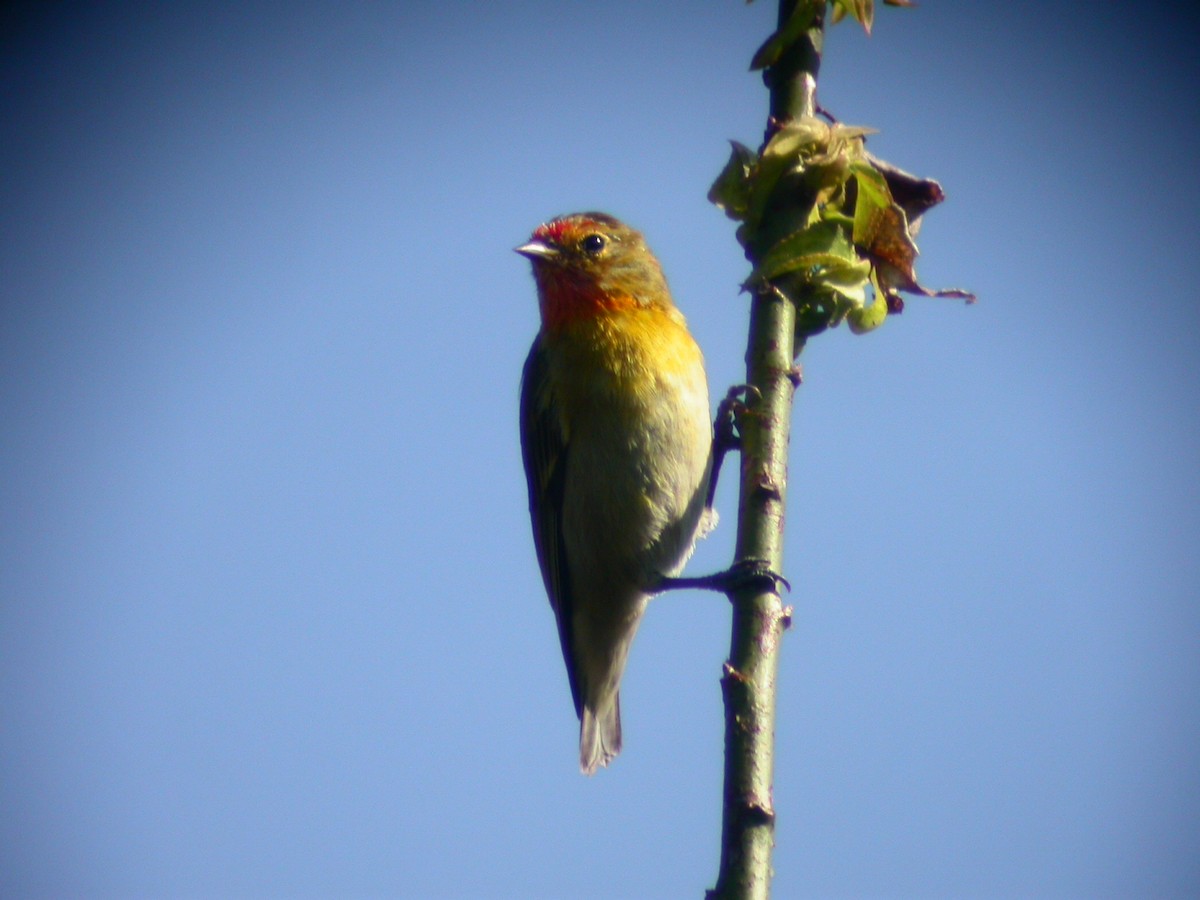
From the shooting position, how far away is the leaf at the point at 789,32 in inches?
110

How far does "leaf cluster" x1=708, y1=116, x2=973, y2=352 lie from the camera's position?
271cm

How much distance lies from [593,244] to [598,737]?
2.65 metres

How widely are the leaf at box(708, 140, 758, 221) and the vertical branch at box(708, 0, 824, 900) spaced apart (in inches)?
3.3

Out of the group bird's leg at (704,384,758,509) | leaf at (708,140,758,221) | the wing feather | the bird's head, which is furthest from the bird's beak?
leaf at (708,140,758,221)

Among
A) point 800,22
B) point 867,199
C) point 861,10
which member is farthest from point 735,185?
point 861,10

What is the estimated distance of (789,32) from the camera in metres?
2.81

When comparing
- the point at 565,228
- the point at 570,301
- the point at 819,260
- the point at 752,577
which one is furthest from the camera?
the point at 565,228

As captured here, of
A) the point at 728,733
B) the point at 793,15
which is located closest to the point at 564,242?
the point at 793,15

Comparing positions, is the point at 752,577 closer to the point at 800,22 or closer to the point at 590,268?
the point at 800,22

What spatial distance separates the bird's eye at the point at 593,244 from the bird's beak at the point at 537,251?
0.16 meters

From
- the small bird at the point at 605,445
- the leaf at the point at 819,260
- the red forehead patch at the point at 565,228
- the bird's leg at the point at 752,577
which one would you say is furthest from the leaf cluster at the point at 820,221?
the red forehead patch at the point at 565,228

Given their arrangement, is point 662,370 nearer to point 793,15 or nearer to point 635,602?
point 635,602

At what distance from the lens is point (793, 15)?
2.82 m

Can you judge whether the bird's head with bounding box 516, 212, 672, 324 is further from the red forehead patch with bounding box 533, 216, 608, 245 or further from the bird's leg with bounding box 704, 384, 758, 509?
the bird's leg with bounding box 704, 384, 758, 509
